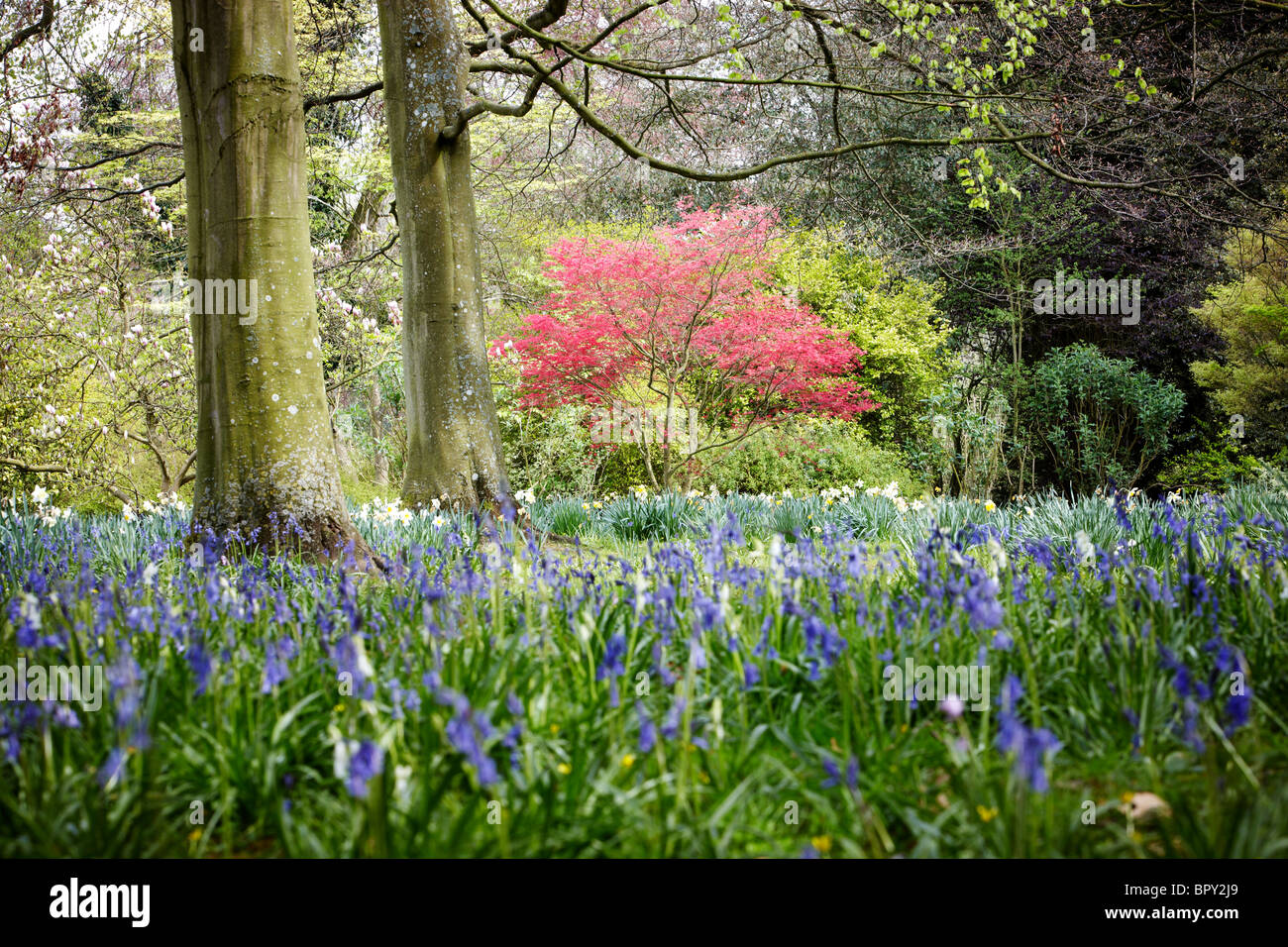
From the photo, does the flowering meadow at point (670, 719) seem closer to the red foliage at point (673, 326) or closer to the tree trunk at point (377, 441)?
the red foliage at point (673, 326)

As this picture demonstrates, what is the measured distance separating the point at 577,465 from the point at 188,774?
1092 cm

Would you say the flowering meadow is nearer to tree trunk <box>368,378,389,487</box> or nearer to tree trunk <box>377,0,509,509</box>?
tree trunk <box>377,0,509,509</box>

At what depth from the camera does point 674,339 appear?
1069cm

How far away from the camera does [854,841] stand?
168 centimetres

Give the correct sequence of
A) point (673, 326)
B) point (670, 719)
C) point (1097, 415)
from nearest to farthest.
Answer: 1. point (670, 719)
2. point (673, 326)
3. point (1097, 415)

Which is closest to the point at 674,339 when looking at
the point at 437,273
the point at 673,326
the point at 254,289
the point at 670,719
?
the point at 673,326

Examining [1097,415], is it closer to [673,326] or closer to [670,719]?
[673,326]

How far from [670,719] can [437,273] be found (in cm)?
553

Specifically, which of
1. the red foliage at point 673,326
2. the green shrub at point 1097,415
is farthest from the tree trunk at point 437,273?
the green shrub at point 1097,415

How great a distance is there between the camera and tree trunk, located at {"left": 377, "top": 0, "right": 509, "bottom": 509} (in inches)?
256

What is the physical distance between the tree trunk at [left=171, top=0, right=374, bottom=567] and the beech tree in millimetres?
5711

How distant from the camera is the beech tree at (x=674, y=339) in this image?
34.0 ft

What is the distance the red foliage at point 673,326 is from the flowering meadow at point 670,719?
7.31 m
